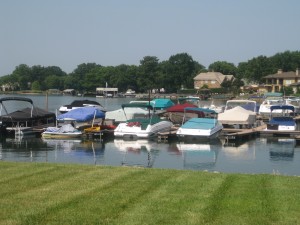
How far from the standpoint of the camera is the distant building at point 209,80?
157 metres

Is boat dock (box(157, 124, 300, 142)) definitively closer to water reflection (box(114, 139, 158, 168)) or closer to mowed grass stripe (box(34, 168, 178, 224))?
water reflection (box(114, 139, 158, 168))

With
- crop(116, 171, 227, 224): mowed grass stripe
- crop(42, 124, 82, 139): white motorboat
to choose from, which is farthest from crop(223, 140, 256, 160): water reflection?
crop(116, 171, 227, 224): mowed grass stripe

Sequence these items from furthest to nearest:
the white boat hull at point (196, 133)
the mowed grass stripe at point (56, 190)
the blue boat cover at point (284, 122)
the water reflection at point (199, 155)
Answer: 1. the blue boat cover at point (284, 122)
2. the white boat hull at point (196, 133)
3. the water reflection at point (199, 155)
4. the mowed grass stripe at point (56, 190)

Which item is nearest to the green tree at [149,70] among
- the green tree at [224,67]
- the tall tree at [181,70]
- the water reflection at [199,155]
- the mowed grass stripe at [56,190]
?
the tall tree at [181,70]

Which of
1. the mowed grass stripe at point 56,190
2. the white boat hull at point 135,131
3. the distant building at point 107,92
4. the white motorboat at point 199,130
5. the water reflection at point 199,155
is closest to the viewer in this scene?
the mowed grass stripe at point 56,190

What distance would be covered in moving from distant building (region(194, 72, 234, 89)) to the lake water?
11718 cm

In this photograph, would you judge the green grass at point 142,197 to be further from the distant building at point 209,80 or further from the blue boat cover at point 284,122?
the distant building at point 209,80

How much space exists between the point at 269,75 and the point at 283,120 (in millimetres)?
103821

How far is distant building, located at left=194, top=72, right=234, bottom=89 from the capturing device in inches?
6191

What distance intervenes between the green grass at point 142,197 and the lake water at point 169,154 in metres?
12.1

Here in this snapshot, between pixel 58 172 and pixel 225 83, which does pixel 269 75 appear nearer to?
pixel 225 83

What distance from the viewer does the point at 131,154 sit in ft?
104

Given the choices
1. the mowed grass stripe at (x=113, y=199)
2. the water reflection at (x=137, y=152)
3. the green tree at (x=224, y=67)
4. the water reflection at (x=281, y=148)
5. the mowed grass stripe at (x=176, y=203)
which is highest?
the green tree at (x=224, y=67)

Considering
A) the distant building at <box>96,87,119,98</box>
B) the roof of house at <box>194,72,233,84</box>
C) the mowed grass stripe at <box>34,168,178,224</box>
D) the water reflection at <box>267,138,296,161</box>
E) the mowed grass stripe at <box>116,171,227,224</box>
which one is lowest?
the water reflection at <box>267,138,296,161</box>
